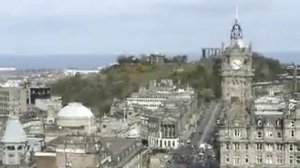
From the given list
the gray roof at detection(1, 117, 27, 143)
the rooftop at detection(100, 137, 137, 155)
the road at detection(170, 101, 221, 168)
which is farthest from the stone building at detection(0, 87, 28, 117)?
the gray roof at detection(1, 117, 27, 143)

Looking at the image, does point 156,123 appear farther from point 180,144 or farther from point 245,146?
point 245,146

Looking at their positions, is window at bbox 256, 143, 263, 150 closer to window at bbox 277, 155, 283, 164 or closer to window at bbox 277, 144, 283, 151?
window at bbox 277, 144, 283, 151

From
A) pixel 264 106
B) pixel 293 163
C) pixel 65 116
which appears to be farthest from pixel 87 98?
pixel 293 163

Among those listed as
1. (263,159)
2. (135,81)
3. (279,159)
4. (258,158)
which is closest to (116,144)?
(258,158)

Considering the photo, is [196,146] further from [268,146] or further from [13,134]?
[13,134]

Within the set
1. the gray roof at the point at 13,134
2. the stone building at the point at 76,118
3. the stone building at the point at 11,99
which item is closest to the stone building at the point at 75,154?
the gray roof at the point at 13,134

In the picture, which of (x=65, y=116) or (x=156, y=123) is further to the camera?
(x=156, y=123)

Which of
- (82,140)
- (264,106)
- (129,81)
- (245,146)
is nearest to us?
(82,140)

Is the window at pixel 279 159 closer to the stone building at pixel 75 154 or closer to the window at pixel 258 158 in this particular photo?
the window at pixel 258 158
